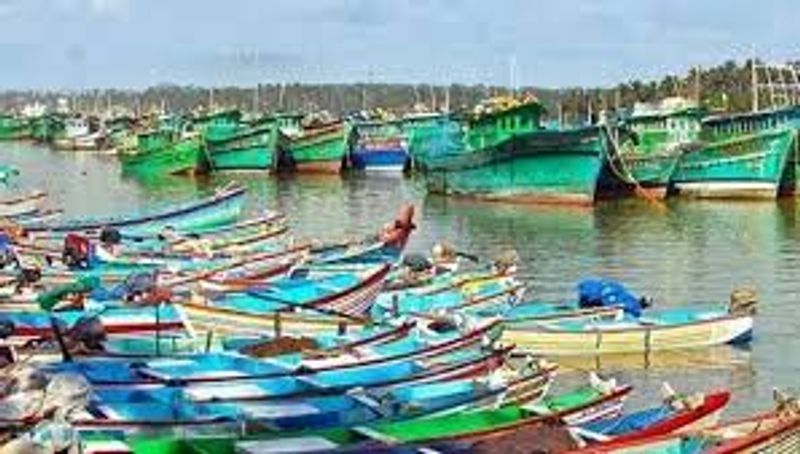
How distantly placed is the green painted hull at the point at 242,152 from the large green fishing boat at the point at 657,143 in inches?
689

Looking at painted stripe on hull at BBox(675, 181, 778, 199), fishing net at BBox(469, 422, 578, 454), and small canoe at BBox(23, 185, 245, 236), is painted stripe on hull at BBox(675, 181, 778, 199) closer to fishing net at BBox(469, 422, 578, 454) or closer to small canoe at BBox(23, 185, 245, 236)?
small canoe at BBox(23, 185, 245, 236)

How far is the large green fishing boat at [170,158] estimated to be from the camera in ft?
232

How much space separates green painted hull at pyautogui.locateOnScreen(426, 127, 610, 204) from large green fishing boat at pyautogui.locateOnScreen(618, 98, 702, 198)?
149cm

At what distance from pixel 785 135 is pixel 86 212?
2325 centimetres

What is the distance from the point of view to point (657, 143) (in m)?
57.3

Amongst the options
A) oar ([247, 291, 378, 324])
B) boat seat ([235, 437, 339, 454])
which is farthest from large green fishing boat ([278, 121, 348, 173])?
boat seat ([235, 437, 339, 454])

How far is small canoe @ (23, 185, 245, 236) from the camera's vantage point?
33.5m

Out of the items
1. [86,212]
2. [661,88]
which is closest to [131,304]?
[86,212]

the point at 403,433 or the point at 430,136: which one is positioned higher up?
the point at 403,433

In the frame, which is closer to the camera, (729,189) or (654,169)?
(729,189)

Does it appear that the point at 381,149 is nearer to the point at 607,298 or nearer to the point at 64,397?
Result: the point at 607,298

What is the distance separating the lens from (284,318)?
65.8 ft

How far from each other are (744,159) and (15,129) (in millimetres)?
92468

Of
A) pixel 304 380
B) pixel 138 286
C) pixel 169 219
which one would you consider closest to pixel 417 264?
pixel 138 286
